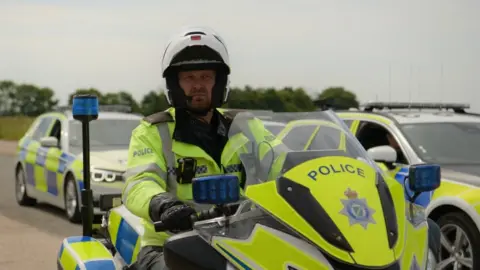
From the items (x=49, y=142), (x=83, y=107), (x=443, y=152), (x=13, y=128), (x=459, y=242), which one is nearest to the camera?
(x=83, y=107)

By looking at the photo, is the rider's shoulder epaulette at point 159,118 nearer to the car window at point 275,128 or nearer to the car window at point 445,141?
the car window at point 275,128

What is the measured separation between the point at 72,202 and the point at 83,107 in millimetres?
6719

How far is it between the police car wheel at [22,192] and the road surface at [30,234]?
132 millimetres

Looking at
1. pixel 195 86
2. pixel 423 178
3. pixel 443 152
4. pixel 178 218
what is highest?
pixel 195 86

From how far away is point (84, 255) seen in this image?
4328mm

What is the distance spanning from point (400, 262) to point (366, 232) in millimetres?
185

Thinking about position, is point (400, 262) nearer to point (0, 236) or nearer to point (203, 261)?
point (203, 261)

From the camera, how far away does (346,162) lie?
3207 mm

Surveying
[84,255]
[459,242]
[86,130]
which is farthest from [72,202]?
[84,255]

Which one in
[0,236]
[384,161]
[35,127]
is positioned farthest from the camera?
[35,127]

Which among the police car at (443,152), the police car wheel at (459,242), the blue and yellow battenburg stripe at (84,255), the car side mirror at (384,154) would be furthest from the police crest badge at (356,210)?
the car side mirror at (384,154)

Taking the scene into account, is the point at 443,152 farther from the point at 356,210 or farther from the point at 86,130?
the point at 356,210

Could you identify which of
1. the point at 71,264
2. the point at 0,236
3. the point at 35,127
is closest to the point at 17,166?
the point at 35,127

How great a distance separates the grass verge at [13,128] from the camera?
45.0 m
